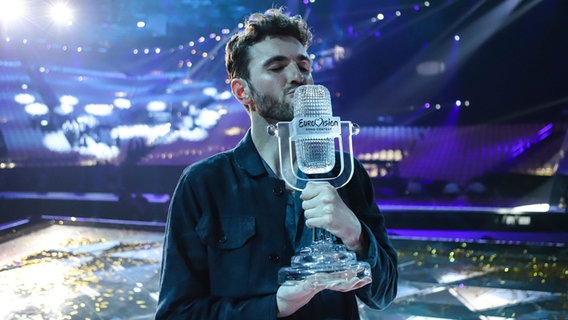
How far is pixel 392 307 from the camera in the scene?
3.98m

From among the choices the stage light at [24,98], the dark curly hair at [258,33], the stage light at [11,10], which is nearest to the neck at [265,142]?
the dark curly hair at [258,33]

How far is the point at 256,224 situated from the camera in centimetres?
129

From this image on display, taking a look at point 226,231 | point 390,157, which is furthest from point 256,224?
point 390,157

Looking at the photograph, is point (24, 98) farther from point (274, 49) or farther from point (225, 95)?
point (274, 49)

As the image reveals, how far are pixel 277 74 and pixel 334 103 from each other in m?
7.42

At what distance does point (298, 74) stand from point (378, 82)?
7457mm

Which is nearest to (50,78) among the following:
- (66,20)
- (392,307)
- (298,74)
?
(66,20)

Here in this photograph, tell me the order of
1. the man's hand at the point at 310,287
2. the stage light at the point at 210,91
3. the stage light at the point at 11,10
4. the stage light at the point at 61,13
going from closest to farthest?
the man's hand at the point at 310,287 → the stage light at the point at 11,10 → the stage light at the point at 61,13 → the stage light at the point at 210,91

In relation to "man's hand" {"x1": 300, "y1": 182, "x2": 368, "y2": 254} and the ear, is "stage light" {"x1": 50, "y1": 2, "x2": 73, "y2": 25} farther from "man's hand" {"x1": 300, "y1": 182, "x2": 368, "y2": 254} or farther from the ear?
"man's hand" {"x1": 300, "y1": 182, "x2": 368, "y2": 254}

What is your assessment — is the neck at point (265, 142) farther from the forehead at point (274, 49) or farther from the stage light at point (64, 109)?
the stage light at point (64, 109)

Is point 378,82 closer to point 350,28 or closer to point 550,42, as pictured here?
point 350,28

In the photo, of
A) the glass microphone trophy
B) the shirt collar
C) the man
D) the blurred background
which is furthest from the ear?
the blurred background

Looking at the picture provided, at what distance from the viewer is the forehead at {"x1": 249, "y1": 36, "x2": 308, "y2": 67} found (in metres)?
1.36

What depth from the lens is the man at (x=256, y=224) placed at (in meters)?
1.22
